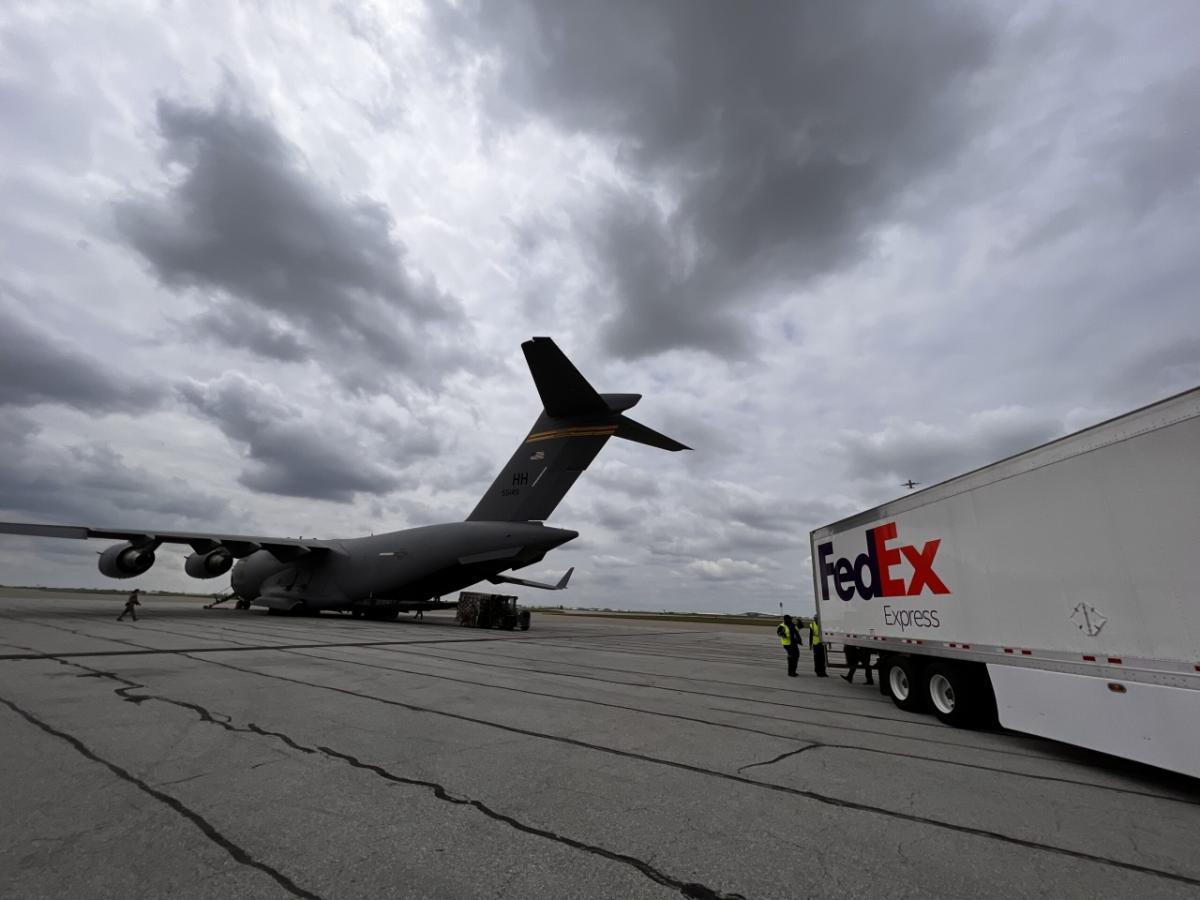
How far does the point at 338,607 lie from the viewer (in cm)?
2989

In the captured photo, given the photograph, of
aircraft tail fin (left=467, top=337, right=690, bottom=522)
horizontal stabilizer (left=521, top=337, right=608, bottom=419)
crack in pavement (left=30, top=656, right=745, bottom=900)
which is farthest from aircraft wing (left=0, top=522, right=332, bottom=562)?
crack in pavement (left=30, top=656, right=745, bottom=900)

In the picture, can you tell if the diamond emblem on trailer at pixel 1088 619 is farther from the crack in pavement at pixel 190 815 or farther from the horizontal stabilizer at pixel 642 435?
the horizontal stabilizer at pixel 642 435

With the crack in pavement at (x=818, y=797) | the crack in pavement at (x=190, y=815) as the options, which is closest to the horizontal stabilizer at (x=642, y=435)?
the crack in pavement at (x=818, y=797)

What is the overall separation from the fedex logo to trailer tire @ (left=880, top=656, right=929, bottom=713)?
3.60 feet

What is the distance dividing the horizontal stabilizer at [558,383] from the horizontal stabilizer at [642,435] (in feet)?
2.99

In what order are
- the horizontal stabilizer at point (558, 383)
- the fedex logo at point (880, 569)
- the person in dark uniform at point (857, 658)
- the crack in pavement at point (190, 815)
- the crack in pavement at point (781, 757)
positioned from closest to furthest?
1. the crack in pavement at point (190, 815)
2. the crack in pavement at point (781, 757)
3. the fedex logo at point (880, 569)
4. the person in dark uniform at point (857, 658)
5. the horizontal stabilizer at point (558, 383)

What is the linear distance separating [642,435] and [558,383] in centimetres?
390

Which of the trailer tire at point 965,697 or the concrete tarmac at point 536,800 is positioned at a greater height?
the trailer tire at point 965,697

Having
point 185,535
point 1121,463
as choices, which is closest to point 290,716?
point 1121,463

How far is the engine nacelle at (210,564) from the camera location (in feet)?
102

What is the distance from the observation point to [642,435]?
74.9 ft

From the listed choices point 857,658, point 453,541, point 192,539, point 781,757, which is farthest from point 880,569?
point 192,539

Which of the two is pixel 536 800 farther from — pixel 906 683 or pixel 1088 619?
pixel 906 683

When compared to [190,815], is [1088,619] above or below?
above
